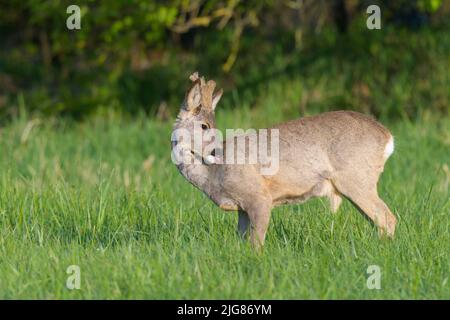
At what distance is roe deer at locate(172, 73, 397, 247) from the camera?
5.89 metres

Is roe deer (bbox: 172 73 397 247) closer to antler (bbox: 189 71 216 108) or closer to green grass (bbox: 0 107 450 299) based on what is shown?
antler (bbox: 189 71 216 108)

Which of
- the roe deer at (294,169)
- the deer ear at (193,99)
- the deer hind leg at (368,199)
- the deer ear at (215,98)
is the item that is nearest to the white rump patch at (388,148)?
the roe deer at (294,169)

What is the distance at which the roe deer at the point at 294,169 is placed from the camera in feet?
19.3

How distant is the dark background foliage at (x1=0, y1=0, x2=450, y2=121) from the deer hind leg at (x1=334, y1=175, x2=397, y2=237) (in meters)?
6.16

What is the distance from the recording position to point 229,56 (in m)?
14.3

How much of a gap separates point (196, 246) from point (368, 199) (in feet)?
3.65

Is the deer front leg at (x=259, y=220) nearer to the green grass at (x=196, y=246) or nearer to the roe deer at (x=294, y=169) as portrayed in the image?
the roe deer at (x=294, y=169)

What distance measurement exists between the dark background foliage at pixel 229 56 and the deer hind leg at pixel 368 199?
6164mm

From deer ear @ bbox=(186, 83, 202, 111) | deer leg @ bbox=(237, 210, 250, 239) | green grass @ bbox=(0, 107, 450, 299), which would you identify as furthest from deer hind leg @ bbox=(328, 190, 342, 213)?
deer ear @ bbox=(186, 83, 202, 111)

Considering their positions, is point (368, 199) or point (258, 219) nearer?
point (258, 219)

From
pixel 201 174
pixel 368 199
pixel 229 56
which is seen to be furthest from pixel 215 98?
pixel 229 56

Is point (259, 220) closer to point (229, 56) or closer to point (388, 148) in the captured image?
point (388, 148)
